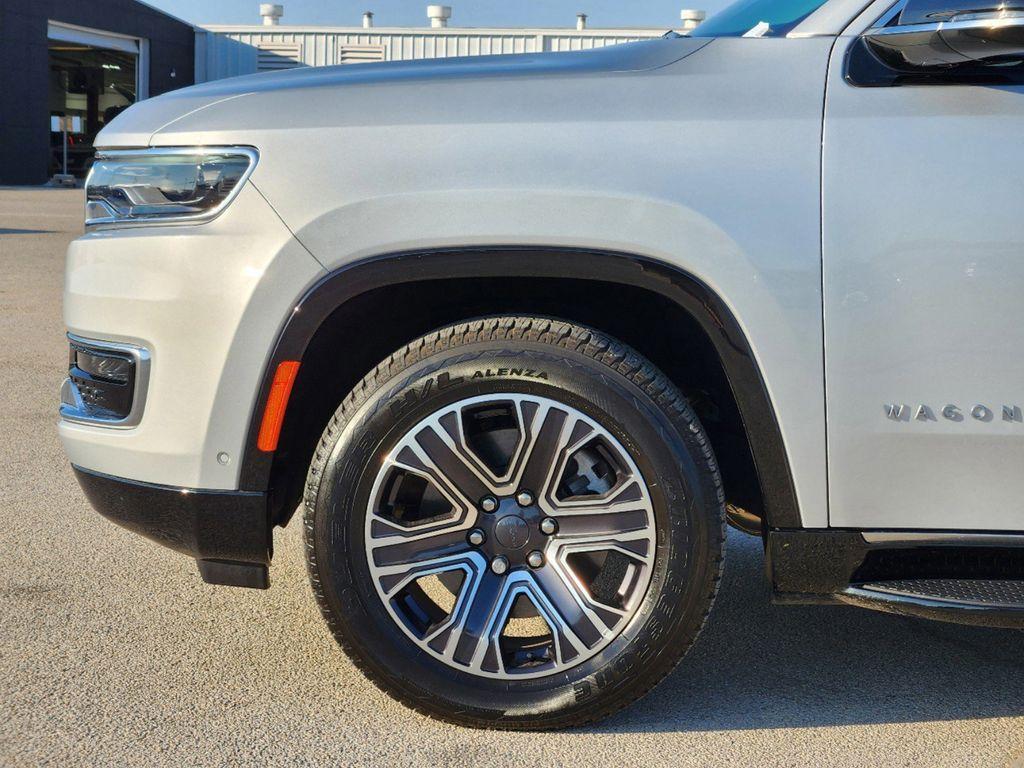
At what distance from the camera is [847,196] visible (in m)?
2.16

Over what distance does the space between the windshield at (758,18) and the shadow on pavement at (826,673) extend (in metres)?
1.58

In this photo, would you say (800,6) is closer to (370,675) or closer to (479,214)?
(479,214)

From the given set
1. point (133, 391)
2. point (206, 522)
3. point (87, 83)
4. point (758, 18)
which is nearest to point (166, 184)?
point (133, 391)

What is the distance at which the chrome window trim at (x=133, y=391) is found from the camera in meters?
2.34

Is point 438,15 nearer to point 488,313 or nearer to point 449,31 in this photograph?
point 449,31

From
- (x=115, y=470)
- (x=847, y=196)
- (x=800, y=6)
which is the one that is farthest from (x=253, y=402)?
(x=800, y=6)

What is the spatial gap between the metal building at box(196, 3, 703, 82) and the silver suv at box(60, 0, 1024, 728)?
81.0 ft

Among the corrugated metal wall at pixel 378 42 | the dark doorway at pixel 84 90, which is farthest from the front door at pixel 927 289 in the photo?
the dark doorway at pixel 84 90

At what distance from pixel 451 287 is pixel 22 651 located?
144cm

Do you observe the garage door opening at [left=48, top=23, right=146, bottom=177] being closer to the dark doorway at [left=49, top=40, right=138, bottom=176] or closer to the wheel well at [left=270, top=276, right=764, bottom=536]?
the dark doorway at [left=49, top=40, right=138, bottom=176]

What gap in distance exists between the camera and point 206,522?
2.38 metres

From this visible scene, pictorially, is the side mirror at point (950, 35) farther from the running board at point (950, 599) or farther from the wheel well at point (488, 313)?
the running board at point (950, 599)

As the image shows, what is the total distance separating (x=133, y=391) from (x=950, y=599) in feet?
5.94

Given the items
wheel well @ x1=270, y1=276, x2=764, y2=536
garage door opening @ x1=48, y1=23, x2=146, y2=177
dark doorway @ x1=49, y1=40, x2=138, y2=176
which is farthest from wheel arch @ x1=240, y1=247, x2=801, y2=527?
dark doorway @ x1=49, y1=40, x2=138, y2=176
